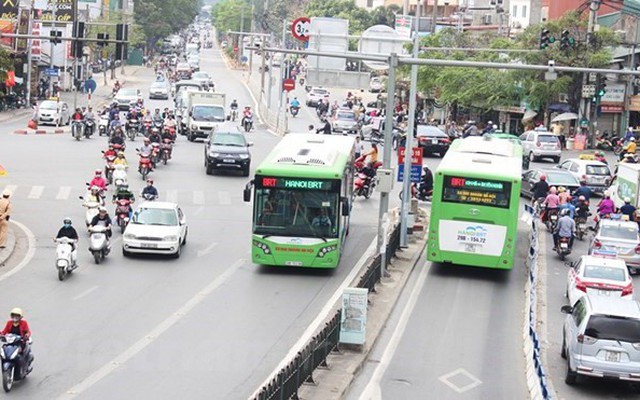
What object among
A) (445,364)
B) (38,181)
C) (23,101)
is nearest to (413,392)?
(445,364)

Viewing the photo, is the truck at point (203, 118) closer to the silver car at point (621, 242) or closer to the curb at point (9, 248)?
the curb at point (9, 248)

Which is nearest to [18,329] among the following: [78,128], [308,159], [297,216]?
[297,216]

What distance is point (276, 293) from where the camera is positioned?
28.4m

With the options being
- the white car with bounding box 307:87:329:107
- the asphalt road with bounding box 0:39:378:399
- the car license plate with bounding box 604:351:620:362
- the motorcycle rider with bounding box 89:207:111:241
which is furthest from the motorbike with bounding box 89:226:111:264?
the white car with bounding box 307:87:329:107

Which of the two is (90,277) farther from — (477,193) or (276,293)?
(477,193)

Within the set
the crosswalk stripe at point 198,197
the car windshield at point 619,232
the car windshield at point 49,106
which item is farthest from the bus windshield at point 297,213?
the car windshield at point 49,106

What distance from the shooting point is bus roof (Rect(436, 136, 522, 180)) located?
31.4 meters

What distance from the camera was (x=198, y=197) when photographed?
4372 cm

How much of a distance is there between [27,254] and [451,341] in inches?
498

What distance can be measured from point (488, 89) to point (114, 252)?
49.0m

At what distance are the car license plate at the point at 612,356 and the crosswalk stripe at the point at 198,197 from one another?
23372 mm

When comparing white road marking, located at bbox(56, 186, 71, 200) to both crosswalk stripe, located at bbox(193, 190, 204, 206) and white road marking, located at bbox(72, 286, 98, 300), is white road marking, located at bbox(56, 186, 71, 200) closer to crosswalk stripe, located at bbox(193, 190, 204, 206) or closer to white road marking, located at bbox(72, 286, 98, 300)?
crosswalk stripe, located at bbox(193, 190, 204, 206)

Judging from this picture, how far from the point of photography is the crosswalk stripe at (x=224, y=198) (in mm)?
42797

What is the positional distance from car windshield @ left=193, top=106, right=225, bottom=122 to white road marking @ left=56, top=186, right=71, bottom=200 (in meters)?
19.9
